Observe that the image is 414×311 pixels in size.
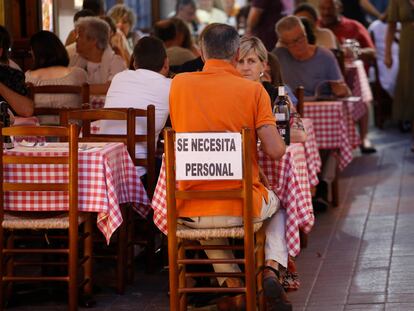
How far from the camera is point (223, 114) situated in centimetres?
565

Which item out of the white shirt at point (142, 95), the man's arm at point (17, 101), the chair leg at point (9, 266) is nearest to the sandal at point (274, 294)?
the chair leg at point (9, 266)

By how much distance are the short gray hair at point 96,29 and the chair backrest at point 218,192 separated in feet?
14.1

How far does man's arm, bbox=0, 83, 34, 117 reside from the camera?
7.52 m

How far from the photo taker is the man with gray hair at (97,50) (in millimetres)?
9641

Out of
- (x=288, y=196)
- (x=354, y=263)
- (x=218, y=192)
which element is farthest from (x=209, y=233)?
(x=354, y=263)

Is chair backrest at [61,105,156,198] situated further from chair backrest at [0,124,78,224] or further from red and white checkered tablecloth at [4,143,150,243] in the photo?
chair backrest at [0,124,78,224]

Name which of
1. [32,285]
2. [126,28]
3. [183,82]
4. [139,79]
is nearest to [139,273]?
[32,285]

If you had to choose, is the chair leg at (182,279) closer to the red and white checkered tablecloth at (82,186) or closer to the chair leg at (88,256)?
the red and white checkered tablecloth at (82,186)

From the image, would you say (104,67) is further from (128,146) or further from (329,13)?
(329,13)

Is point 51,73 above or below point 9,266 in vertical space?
above

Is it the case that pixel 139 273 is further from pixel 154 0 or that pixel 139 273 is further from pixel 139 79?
pixel 154 0

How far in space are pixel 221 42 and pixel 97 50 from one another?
4.07 metres

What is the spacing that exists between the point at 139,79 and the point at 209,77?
1.71 m

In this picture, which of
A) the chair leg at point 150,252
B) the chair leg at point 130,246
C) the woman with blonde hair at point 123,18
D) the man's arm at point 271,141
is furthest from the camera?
the woman with blonde hair at point 123,18
